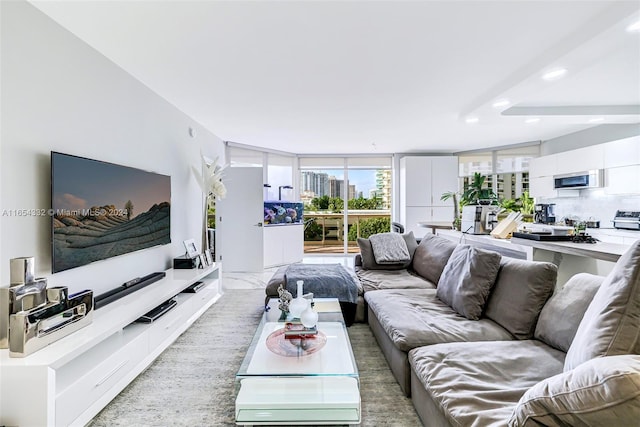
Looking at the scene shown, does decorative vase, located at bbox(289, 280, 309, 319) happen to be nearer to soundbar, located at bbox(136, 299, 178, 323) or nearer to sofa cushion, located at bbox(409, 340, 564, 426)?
sofa cushion, located at bbox(409, 340, 564, 426)

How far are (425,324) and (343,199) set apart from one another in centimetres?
552

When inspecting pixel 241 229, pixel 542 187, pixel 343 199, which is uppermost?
pixel 542 187

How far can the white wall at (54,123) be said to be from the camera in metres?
1.79

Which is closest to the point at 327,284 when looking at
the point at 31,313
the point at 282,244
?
the point at 31,313

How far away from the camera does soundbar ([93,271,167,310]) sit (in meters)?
2.33

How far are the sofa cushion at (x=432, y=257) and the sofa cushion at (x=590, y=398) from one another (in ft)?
7.44

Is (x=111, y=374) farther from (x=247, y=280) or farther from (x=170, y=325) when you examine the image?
(x=247, y=280)

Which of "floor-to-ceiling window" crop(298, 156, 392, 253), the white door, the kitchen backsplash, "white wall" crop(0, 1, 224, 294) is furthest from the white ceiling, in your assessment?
"floor-to-ceiling window" crop(298, 156, 392, 253)

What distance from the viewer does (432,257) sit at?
3.44 meters

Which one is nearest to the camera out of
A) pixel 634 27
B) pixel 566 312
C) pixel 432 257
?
pixel 566 312

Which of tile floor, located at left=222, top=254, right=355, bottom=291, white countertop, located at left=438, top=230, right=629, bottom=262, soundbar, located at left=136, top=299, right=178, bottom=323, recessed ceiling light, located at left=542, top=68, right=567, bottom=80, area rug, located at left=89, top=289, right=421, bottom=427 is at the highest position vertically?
recessed ceiling light, located at left=542, top=68, right=567, bottom=80

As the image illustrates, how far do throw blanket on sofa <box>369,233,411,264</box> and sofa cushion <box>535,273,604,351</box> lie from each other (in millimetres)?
1916

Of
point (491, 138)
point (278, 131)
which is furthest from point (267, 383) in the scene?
point (491, 138)

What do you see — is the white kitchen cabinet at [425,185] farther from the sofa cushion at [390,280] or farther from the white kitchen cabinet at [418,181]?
the sofa cushion at [390,280]
